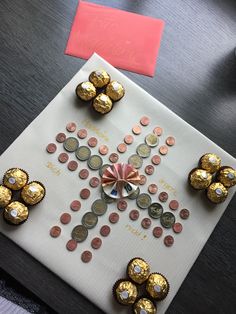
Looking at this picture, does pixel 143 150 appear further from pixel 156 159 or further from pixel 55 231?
pixel 55 231

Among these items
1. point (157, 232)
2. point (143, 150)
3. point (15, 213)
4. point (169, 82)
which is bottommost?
point (15, 213)

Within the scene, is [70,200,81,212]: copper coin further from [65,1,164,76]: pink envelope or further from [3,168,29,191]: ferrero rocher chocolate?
[65,1,164,76]: pink envelope

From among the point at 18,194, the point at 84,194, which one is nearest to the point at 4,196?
the point at 18,194

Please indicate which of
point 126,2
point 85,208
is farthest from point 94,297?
point 126,2

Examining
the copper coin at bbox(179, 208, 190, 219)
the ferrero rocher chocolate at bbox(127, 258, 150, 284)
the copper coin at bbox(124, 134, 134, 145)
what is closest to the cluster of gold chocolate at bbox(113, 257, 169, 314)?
the ferrero rocher chocolate at bbox(127, 258, 150, 284)

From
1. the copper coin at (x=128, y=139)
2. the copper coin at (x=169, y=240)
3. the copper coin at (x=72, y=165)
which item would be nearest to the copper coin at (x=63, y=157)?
the copper coin at (x=72, y=165)

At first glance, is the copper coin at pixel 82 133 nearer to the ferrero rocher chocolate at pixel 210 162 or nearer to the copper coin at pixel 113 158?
the copper coin at pixel 113 158
